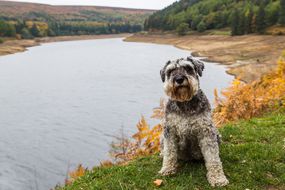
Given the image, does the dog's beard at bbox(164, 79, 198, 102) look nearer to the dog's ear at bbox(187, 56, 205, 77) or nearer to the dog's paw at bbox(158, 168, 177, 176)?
the dog's ear at bbox(187, 56, 205, 77)

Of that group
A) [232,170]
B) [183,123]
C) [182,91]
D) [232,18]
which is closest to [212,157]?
[183,123]

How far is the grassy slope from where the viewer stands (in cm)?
848

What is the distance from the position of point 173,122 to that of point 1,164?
17283 mm

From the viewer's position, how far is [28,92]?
44.9 m

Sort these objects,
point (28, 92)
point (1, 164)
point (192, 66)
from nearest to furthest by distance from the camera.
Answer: point (192, 66)
point (1, 164)
point (28, 92)

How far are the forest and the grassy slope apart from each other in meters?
88.0

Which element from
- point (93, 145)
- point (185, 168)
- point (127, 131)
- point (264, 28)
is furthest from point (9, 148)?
point (264, 28)

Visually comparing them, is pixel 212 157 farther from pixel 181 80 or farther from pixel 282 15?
pixel 282 15

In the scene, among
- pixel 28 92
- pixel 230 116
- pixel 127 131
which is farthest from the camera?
pixel 28 92

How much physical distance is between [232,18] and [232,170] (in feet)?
354

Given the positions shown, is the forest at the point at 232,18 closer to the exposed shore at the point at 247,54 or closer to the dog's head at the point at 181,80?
the exposed shore at the point at 247,54

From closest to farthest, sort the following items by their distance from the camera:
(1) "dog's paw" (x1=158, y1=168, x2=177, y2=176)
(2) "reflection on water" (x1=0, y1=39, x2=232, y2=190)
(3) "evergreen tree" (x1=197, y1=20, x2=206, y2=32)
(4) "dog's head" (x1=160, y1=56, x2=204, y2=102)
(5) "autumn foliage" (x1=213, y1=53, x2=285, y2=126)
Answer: (4) "dog's head" (x1=160, y1=56, x2=204, y2=102) < (1) "dog's paw" (x1=158, y1=168, x2=177, y2=176) < (5) "autumn foliage" (x1=213, y1=53, x2=285, y2=126) < (2) "reflection on water" (x1=0, y1=39, x2=232, y2=190) < (3) "evergreen tree" (x1=197, y1=20, x2=206, y2=32)

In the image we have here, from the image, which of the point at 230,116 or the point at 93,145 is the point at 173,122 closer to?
the point at 230,116

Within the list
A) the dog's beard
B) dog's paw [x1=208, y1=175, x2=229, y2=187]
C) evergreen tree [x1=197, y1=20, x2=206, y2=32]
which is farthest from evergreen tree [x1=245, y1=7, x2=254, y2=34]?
the dog's beard
